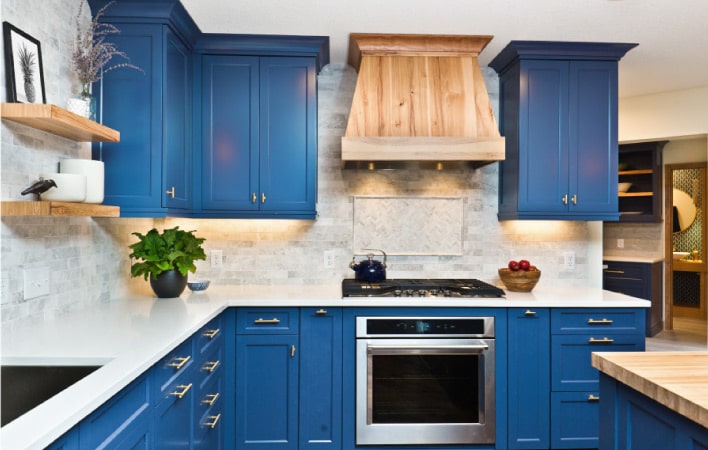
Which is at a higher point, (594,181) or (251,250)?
(594,181)

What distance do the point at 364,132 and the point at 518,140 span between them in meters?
1.04

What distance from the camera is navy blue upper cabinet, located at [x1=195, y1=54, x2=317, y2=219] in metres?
2.98

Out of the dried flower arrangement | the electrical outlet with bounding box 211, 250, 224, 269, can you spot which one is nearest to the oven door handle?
the electrical outlet with bounding box 211, 250, 224, 269

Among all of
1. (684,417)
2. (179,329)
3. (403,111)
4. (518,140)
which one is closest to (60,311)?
(179,329)

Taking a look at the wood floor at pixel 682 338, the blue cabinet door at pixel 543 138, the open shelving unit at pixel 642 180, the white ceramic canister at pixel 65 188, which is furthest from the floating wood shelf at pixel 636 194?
the white ceramic canister at pixel 65 188

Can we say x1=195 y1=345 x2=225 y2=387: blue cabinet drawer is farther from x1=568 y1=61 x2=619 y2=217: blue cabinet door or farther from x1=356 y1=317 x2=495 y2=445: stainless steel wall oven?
x1=568 y1=61 x2=619 y2=217: blue cabinet door

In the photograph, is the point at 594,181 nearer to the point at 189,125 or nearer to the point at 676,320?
the point at 189,125

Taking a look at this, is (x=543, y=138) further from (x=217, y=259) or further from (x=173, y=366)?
(x=173, y=366)

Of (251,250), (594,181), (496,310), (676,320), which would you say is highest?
(594,181)

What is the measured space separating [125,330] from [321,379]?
1238 mm

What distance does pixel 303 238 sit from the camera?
11.0 ft

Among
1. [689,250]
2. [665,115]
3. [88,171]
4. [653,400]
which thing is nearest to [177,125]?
[88,171]

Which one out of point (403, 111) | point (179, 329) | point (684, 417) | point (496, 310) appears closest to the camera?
point (684, 417)

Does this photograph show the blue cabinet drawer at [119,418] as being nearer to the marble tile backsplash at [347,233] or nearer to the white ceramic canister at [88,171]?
the white ceramic canister at [88,171]
